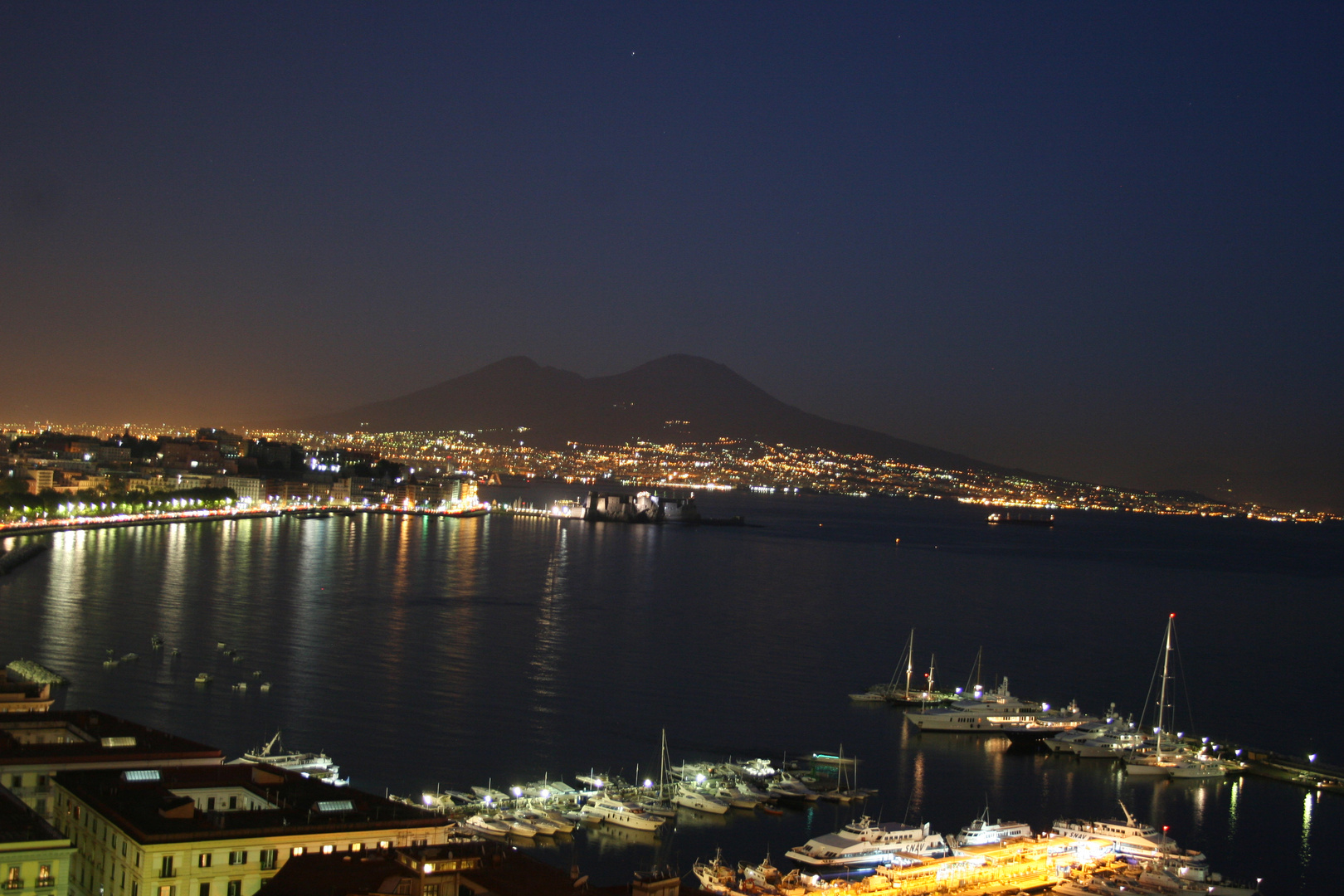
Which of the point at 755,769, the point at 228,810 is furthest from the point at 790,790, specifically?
the point at 228,810

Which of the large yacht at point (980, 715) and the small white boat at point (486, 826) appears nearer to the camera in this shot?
the small white boat at point (486, 826)

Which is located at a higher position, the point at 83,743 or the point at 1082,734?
the point at 83,743

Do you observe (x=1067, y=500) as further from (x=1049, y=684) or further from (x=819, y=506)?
(x=1049, y=684)

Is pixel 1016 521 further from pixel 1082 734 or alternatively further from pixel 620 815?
pixel 620 815

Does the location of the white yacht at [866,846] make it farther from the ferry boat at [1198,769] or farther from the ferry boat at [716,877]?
the ferry boat at [1198,769]

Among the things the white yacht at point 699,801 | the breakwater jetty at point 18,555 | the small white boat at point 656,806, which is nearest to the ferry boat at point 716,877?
the small white boat at point 656,806

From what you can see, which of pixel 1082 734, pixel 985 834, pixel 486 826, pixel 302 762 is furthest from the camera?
pixel 1082 734

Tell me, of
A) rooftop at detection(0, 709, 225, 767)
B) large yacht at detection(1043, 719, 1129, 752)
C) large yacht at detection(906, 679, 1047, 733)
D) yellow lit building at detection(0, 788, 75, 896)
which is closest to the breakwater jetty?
rooftop at detection(0, 709, 225, 767)
